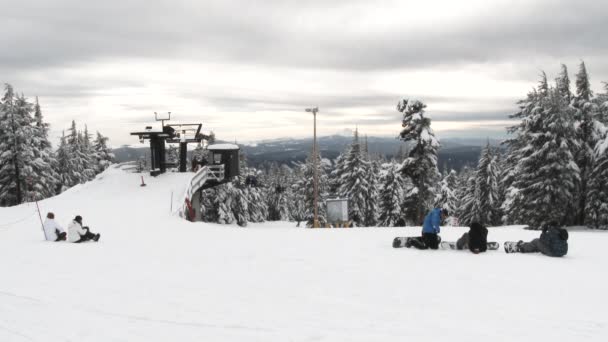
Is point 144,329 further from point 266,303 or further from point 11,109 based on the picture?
point 11,109

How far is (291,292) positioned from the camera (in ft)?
28.4

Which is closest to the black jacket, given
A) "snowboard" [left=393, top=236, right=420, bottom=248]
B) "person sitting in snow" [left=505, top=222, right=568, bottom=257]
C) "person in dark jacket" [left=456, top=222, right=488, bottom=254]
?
"person in dark jacket" [left=456, top=222, right=488, bottom=254]

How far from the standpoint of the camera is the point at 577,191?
33.7m

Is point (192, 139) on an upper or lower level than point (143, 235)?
upper

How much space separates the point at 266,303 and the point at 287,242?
787 centimetres

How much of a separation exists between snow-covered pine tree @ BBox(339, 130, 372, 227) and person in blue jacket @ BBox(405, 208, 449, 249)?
129 feet

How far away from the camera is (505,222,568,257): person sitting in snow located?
12.3 meters

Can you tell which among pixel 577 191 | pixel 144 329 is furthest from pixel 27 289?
pixel 577 191

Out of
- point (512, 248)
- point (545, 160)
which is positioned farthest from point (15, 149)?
point (545, 160)

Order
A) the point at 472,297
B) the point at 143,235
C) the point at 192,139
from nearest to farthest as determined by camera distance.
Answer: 1. the point at 472,297
2. the point at 143,235
3. the point at 192,139

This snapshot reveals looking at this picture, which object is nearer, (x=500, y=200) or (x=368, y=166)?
(x=500, y=200)

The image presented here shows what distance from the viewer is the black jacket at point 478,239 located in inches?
508

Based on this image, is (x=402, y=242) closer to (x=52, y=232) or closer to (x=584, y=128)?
(x=52, y=232)

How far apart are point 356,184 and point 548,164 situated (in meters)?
24.5
